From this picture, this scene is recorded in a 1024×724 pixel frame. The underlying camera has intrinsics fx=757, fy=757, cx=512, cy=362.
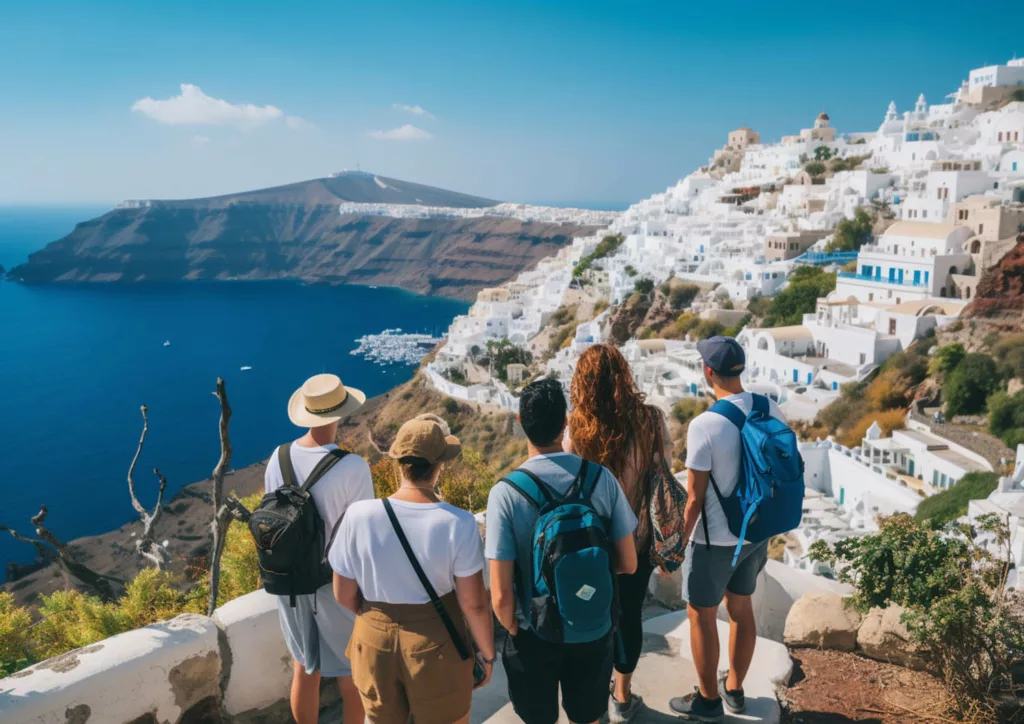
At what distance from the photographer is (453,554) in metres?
1.97

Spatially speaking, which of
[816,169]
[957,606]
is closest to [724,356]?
[957,606]

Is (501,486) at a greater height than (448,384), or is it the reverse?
(501,486)

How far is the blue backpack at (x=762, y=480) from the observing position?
242 centimetres

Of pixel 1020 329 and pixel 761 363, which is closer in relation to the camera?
pixel 1020 329

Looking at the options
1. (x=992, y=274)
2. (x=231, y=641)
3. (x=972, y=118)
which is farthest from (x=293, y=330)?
(x=231, y=641)

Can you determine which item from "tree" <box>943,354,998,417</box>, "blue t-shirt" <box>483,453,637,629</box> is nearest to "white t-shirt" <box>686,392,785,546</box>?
"blue t-shirt" <box>483,453,637,629</box>

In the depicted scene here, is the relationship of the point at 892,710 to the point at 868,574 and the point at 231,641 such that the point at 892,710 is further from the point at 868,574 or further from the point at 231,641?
the point at 231,641

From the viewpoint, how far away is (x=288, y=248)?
141500mm

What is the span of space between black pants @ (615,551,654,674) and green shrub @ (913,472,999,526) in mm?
11129

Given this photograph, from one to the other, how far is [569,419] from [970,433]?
656 inches

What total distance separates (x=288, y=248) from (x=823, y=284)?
5027 inches

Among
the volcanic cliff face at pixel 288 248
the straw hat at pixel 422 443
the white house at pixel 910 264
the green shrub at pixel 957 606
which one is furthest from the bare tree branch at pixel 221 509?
the volcanic cliff face at pixel 288 248

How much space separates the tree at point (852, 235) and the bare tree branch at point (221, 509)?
103 feet

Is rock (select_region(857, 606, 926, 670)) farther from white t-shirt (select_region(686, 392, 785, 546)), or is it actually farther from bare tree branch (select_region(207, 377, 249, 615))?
bare tree branch (select_region(207, 377, 249, 615))
